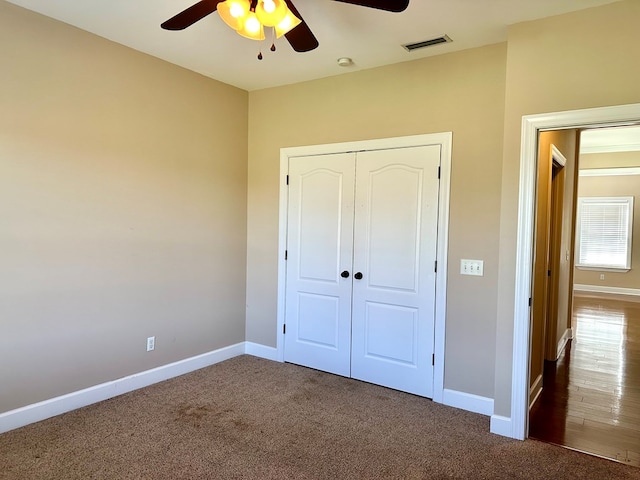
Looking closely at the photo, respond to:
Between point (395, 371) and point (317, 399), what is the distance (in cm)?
73

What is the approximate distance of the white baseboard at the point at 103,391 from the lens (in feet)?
9.20

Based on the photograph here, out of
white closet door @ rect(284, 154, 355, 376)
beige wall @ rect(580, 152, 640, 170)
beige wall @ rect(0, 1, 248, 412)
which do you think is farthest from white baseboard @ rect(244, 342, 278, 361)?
beige wall @ rect(580, 152, 640, 170)

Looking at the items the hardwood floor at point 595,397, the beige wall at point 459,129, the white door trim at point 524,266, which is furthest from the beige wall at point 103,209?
the hardwood floor at point 595,397

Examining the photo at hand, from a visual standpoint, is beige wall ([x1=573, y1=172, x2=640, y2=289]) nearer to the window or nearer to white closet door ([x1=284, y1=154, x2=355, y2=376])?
the window

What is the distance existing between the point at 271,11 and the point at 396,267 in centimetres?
227

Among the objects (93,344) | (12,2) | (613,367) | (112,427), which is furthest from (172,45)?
(613,367)

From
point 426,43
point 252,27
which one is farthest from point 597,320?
point 252,27

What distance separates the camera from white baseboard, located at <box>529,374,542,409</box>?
3.39 metres

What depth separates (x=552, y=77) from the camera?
2658 millimetres

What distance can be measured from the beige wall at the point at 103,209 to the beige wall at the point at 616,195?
8417 millimetres

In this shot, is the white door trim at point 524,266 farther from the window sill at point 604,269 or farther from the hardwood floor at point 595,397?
the window sill at point 604,269

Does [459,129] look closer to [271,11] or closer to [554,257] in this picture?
[271,11]

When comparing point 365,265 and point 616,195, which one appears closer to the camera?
point 365,265

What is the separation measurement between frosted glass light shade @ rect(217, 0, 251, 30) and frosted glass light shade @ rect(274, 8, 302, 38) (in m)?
0.17
